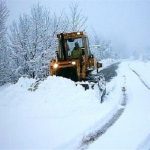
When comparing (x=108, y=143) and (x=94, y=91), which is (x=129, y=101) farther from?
(x=108, y=143)

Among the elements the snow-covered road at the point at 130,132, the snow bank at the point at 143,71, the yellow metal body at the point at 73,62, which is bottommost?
the snow bank at the point at 143,71

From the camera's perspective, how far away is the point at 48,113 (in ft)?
40.6

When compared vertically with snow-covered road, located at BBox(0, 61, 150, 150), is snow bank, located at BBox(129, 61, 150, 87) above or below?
below

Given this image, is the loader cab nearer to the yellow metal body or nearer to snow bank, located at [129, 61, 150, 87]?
the yellow metal body

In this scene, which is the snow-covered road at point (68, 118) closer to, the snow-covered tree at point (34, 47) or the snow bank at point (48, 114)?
the snow bank at point (48, 114)

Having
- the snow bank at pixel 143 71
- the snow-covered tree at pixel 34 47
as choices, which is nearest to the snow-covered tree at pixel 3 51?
the snow-covered tree at pixel 34 47

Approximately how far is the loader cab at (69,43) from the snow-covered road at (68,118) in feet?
8.00

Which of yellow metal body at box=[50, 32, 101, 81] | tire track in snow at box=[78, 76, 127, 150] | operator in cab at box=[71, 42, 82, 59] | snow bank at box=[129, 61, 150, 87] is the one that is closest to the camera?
tire track in snow at box=[78, 76, 127, 150]

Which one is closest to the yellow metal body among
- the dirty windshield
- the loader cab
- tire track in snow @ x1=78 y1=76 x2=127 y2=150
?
the loader cab

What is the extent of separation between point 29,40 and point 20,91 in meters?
19.7

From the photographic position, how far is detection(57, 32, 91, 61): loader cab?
1694 centimetres

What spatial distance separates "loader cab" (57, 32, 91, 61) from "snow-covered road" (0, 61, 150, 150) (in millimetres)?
2438

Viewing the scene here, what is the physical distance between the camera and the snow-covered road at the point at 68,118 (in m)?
8.94

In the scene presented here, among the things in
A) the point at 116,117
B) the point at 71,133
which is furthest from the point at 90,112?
the point at 71,133
